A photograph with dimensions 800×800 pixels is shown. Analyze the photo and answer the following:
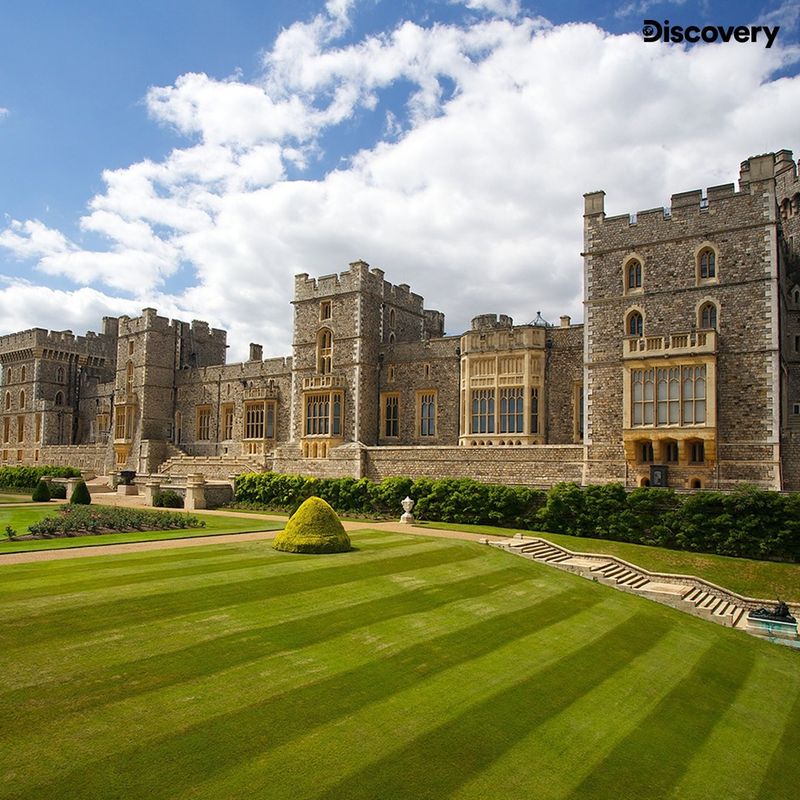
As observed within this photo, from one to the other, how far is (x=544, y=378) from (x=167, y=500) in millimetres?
20753

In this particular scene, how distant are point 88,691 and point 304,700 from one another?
2771 millimetres

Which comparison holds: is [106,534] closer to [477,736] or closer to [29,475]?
[477,736]

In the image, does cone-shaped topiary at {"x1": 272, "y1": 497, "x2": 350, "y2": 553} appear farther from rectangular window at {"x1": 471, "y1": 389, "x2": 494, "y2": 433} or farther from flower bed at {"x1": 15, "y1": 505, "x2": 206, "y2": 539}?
rectangular window at {"x1": 471, "y1": 389, "x2": 494, "y2": 433}

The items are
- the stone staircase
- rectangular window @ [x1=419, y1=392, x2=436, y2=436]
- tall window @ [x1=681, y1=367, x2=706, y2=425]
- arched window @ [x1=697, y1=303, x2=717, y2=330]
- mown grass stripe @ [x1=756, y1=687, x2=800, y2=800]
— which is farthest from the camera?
rectangular window @ [x1=419, y1=392, x2=436, y2=436]


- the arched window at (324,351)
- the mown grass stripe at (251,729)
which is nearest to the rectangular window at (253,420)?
the arched window at (324,351)

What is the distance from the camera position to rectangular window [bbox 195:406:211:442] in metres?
52.0

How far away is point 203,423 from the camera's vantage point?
5250 cm

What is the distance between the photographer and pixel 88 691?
28.8ft

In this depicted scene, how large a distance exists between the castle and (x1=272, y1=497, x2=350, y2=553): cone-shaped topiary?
1313 cm

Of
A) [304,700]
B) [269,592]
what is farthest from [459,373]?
[304,700]

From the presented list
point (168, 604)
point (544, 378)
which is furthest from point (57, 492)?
point (168, 604)

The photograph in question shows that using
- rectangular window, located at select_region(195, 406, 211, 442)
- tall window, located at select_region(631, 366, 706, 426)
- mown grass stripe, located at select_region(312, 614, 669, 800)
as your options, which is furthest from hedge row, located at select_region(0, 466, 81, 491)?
mown grass stripe, located at select_region(312, 614, 669, 800)

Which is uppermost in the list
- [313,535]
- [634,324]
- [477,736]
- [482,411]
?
[634,324]

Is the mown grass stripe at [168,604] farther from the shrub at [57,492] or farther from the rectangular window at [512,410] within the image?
the shrub at [57,492]
